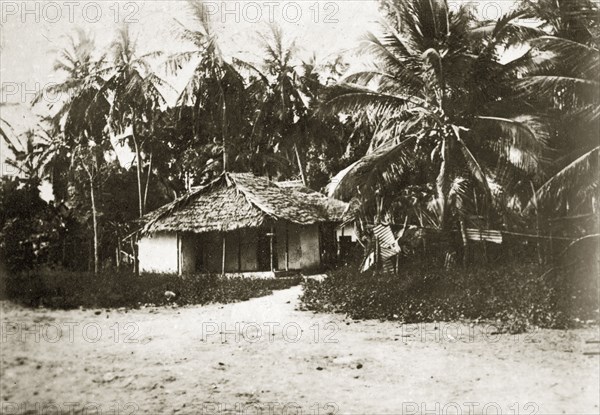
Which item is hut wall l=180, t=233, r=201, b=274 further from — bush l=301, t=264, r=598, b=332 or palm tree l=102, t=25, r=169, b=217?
bush l=301, t=264, r=598, b=332

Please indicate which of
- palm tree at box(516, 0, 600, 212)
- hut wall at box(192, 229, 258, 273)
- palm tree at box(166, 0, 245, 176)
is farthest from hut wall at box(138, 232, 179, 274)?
palm tree at box(516, 0, 600, 212)

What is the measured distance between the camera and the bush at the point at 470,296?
760 cm

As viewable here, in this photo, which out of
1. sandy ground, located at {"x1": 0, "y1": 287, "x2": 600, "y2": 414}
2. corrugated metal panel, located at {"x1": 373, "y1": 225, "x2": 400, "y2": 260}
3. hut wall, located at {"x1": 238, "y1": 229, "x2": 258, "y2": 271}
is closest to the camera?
sandy ground, located at {"x1": 0, "y1": 287, "x2": 600, "y2": 414}

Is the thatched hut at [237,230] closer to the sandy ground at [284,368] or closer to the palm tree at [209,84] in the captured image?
the palm tree at [209,84]

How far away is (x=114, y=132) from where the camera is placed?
12258 mm

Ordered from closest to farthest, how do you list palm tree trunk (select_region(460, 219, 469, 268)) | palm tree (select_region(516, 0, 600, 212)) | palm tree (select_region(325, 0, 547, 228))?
palm tree (select_region(516, 0, 600, 212)) < palm tree (select_region(325, 0, 547, 228)) < palm tree trunk (select_region(460, 219, 469, 268))

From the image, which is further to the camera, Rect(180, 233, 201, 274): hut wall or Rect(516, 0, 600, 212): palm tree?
Answer: Rect(180, 233, 201, 274): hut wall

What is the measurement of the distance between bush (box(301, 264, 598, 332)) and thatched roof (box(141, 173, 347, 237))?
4779mm

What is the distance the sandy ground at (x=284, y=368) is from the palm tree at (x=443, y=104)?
3385 millimetres

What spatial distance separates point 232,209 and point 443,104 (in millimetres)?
6752

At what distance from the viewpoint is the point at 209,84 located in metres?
14.1

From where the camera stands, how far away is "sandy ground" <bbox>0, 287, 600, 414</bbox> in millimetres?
4691

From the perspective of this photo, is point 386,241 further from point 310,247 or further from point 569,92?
point 310,247

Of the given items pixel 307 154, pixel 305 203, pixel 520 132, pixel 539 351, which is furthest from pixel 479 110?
pixel 307 154
